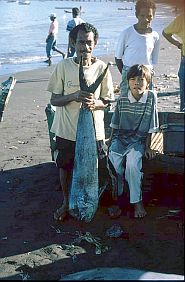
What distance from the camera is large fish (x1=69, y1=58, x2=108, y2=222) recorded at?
181 inches

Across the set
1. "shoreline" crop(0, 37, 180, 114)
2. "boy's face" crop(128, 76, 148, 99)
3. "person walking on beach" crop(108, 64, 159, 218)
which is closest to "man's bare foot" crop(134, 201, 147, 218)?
"person walking on beach" crop(108, 64, 159, 218)

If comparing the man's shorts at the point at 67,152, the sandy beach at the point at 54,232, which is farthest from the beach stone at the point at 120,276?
the man's shorts at the point at 67,152

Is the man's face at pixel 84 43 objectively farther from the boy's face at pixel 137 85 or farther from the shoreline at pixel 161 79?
the shoreline at pixel 161 79

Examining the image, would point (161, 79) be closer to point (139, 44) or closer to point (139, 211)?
point (139, 44)

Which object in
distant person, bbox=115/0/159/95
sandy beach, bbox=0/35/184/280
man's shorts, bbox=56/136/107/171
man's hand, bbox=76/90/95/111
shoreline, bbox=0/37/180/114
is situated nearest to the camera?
sandy beach, bbox=0/35/184/280

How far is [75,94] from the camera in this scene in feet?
15.1

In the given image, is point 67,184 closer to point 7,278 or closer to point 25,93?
point 7,278

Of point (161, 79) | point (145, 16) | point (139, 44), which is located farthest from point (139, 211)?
point (161, 79)

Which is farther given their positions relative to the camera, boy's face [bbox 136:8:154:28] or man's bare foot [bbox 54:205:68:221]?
boy's face [bbox 136:8:154:28]

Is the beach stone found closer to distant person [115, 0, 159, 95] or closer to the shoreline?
distant person [115, 0, 159, 95]

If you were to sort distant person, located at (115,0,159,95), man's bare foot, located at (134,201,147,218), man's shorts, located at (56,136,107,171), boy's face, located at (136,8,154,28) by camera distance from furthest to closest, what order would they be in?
distant person, located at (115,0,159,95)
boy's face, located at (136,8,154,28)
man's bare foot, located at (134,201,147,218)
man's shorts, located at (56,136,107,171)

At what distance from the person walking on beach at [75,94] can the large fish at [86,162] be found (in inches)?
4.2

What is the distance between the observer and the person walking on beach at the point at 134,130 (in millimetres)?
4984

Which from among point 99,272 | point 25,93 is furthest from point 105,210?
point 25,93
